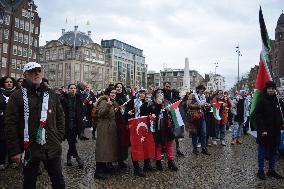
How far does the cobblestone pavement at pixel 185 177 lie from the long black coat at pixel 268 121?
859mm

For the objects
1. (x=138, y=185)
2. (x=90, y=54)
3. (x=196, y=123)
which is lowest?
(x=138, y=185)

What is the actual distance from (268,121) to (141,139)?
2.92 meters

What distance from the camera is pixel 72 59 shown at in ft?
318

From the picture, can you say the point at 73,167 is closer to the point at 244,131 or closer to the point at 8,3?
the point at 244,131

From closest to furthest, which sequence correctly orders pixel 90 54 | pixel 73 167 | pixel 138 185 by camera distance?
pixel 138 185
pixel 73 167
pixel 90 54

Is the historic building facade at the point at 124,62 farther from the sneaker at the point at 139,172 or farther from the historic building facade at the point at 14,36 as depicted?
the sneaker at the point at 139,172

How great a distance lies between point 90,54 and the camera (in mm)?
101812

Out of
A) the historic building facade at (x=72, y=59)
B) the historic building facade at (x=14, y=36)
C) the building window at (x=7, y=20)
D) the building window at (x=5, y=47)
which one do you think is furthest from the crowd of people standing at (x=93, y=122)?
the historic building facade at (x=72, y=59)

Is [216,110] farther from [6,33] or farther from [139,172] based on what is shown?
[6,33]

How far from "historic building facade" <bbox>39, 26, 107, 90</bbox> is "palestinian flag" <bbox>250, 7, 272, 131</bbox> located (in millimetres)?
85807

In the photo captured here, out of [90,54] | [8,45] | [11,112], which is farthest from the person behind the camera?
[90,54]

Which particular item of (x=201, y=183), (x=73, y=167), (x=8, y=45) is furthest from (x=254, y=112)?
(x=8, y=45)

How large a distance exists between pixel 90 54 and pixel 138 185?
96837 mm

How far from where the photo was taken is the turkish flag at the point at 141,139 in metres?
8.16
